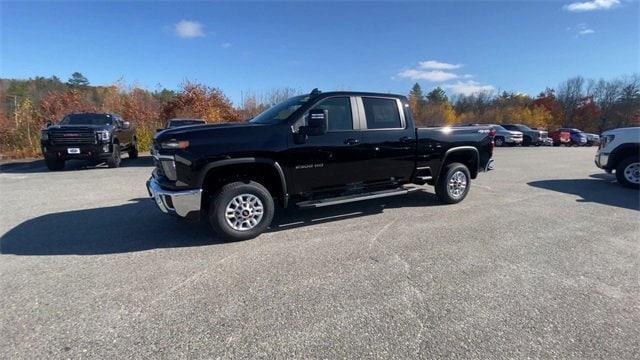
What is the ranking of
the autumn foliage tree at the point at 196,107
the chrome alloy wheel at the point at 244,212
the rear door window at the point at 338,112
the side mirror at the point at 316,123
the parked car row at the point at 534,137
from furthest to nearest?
the parked car row at the point at 534,137 < the autumn foliage tree at the point at 196,107 < the rear door window at the point at 338,112 < the side mirror at the point at 316,123 < the chrome alloy wheel at the point at 244,212

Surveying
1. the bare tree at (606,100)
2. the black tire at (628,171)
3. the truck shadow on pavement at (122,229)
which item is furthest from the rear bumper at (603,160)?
the bare tree at (606,100)

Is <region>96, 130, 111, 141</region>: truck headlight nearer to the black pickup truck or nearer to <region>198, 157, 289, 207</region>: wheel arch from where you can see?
the black pickup truck

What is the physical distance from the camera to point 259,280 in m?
3.63

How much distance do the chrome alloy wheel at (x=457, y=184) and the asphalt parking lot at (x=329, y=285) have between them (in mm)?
544

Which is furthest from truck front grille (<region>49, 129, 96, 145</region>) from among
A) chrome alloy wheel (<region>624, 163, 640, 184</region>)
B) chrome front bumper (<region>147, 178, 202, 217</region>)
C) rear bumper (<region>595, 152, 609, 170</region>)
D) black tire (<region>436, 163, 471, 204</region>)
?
chrome alloy wheel (<region>624, 163, 640, 184</region>)

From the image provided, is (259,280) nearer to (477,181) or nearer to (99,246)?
(99,246)

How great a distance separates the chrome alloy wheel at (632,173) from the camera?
28.9 ft

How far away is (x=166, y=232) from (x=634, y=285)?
5577 mm

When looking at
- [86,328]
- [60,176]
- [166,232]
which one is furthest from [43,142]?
[86,328]

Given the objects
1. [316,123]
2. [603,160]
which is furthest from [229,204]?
[603,160]

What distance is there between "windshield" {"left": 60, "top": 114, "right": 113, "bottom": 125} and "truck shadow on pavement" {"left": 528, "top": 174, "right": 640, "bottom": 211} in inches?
542

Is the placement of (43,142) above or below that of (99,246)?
above

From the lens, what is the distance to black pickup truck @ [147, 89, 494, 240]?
452cm

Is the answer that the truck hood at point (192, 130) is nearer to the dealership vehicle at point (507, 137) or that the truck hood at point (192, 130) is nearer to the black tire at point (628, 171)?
the black tire at point (628, 171)
